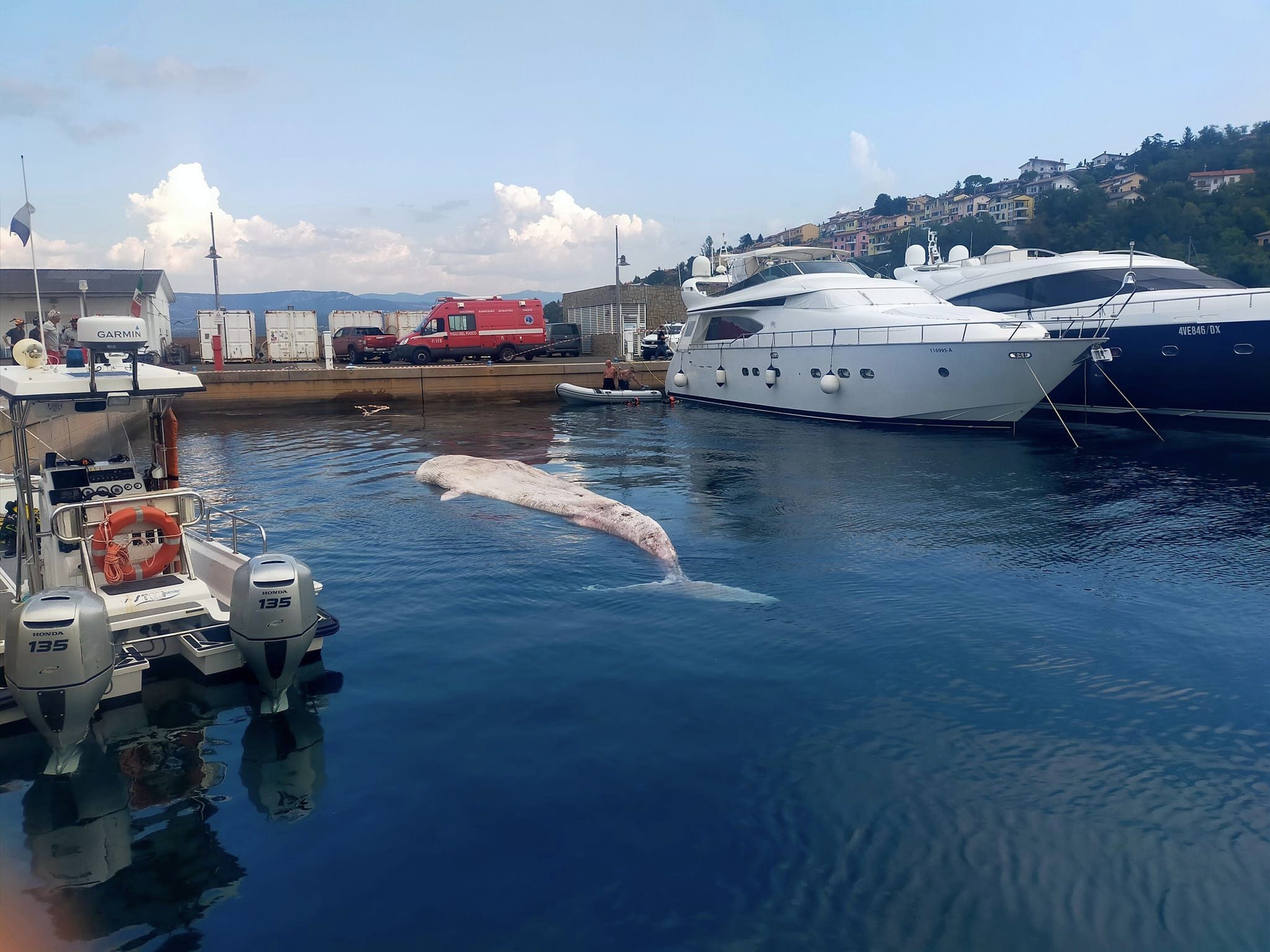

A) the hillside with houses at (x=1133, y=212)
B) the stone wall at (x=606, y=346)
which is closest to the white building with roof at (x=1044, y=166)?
the hillside with houses at (x=1133, y=212)

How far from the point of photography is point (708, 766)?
6.32 metres

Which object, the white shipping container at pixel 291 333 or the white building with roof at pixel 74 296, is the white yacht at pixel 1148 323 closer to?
the white shipping container at pixel 291 333

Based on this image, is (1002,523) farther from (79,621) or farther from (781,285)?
(781,285)

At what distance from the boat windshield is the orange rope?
23.5 meters

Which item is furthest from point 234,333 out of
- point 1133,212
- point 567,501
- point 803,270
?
point 1133,212

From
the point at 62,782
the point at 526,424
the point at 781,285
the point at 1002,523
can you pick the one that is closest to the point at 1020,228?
the point at 781,285

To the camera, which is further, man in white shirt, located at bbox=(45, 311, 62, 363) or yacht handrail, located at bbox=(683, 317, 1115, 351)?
yacht handrail, located at bbox=(683, 317, 1115, 351)

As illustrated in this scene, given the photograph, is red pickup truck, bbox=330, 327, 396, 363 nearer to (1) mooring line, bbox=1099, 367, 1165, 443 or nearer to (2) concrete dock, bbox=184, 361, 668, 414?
(2) concrete dock, bbox=184, 361, 668, 414

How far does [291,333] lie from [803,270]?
22.5 m

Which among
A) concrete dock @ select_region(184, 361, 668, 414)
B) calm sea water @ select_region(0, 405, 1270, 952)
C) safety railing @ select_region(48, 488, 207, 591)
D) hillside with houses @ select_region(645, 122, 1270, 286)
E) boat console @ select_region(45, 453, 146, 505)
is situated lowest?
calm sea water @ select_region(0, 405, 1270, 952)

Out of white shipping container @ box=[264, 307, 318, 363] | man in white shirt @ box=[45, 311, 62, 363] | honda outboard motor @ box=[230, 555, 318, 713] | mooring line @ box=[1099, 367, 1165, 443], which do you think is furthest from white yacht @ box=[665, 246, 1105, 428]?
honda outboard motor @ box=[230, 555, 318, 713]

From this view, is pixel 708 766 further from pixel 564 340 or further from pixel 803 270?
pixel 564 340

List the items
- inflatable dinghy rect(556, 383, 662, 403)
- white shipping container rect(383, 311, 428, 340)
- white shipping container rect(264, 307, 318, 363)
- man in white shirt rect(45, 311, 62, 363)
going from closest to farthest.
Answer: man in white shirt rect(45, 311, 62, 363)
inflatable dinghy rect(556, 383, 662, 403)
white shipping container rect(264, 307, 318, 363)
white shipping container rect(383, 311, 428, 340)

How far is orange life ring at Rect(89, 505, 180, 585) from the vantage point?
762 centimetres
